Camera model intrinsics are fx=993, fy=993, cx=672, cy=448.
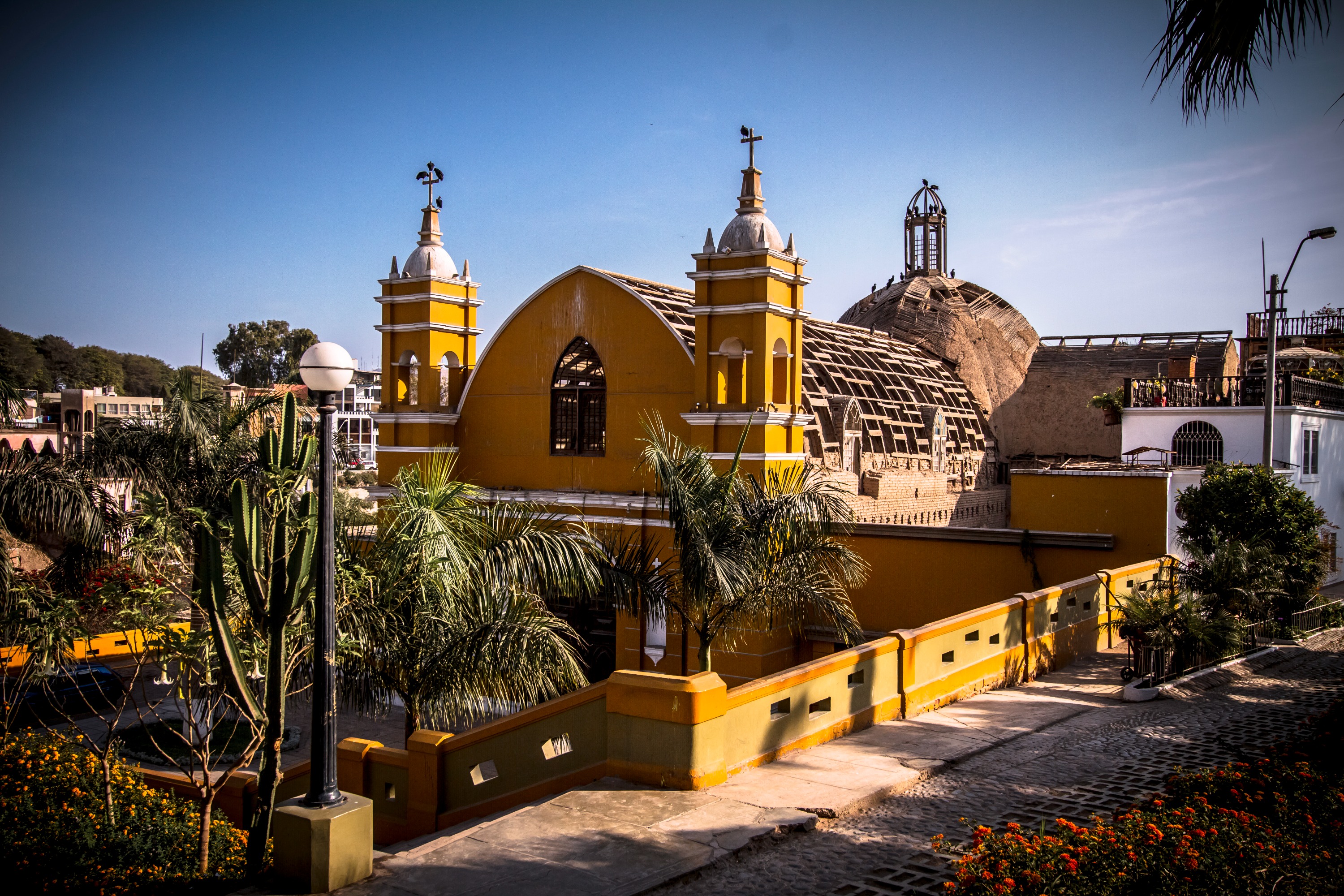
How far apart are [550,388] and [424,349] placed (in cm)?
308

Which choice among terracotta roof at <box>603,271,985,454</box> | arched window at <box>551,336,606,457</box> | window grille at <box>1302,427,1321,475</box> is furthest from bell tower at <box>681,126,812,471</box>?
window grille at <box>1302,427,1321,475</box>

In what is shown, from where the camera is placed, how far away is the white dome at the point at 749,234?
16875mm

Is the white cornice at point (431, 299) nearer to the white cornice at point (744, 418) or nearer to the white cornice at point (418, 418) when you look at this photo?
the white cornice at point (418, 418)

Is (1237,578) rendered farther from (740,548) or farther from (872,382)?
(872,382)

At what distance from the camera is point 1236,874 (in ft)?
19.2

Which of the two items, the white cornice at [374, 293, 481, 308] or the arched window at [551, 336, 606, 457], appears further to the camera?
the white cornice at [374, 293, 481, 308]

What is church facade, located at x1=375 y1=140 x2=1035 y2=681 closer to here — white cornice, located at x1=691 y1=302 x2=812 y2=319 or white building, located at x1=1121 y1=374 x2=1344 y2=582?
white cornice, located at x1=691 y1=302 x2=812 y2=319

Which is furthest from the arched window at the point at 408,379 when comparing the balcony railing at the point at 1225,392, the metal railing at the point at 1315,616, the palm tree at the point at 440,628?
the metal railing at the point at 1315,616

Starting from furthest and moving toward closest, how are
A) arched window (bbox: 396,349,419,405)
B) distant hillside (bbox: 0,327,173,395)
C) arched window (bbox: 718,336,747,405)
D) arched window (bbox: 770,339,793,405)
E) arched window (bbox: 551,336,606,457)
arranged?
1. distant hillside (bbox: 0,327,173,395)
2. arched window (bbox: 396,349,419,405)
3. arched window (bbox: 551,336,606,457)
4. arched window (bbox: 770,339,793,405)
5. arched window (bbox: 718,336,747,405)

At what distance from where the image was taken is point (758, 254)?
1673cm

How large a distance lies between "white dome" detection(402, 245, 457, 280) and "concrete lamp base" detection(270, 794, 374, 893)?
1487 cm

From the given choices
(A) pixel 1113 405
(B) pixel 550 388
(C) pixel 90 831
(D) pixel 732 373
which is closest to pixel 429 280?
(B) pixel 550 388

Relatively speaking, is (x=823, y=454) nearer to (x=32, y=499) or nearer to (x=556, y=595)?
(x=556, y=595)

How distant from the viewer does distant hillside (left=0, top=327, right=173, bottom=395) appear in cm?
6084
